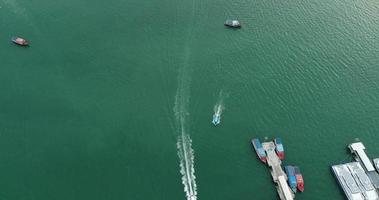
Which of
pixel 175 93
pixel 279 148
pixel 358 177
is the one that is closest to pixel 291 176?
pixel 279 148

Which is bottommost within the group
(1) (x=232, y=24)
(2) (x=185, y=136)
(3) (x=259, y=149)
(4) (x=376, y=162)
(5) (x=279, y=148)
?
(4) (x=376, y=162)

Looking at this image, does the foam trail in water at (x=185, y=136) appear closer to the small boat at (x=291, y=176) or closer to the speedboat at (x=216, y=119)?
the speedboat at (x=216, y=119)

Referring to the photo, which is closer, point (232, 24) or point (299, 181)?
point (299, 181)

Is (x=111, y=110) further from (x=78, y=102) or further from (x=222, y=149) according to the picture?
(x=222, y=149)

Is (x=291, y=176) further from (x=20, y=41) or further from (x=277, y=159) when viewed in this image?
(x=20, y=41)

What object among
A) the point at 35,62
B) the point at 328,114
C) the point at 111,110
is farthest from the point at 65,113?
the point at 328,114

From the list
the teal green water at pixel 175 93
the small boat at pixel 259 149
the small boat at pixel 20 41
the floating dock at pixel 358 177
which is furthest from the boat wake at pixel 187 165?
the small boat at pixel 20 41

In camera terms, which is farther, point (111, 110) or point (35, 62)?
point (35, 62)
